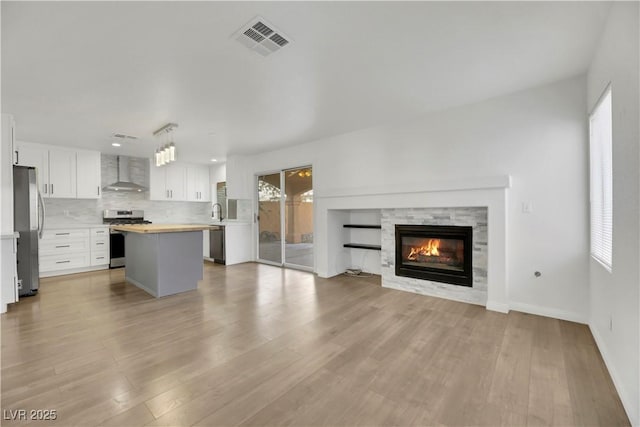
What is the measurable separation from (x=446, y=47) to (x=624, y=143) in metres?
1.38

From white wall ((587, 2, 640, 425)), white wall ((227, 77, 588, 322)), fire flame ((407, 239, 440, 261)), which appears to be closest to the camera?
white wall ((587, 2, 640, 425))

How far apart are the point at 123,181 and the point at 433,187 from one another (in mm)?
6474

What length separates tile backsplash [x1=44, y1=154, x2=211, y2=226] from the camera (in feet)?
18.7

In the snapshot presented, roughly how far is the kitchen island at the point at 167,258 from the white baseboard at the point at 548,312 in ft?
13.2

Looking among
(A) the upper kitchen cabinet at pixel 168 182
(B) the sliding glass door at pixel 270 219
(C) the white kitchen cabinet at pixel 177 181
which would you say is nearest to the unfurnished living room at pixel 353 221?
(B) the sliding glass door at pixel 270 219

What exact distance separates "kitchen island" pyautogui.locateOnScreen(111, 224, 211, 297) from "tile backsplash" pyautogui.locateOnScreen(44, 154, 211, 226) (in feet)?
8.22

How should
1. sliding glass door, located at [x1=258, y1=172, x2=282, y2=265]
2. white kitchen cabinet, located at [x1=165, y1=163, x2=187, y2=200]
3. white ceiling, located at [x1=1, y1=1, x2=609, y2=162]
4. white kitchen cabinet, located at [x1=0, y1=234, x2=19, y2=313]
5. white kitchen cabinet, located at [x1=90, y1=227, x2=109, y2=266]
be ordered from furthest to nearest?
1. white kitchen cabinet, located at [x1=165, y1=163, x2=187, y2=200]
2. sliding glass door, located at [x1=258, y1=172, x2=282, y2=265]
3. white kitchen cabinet, located at [x1=90, y1=227, x2=109, y2=266]
4. white kitchen cabinet, located at [x1=0, y1=234, x2=19, y2=313]
5. white ceiling, located at [x1=1, y1=1, x2=609, y2=162]

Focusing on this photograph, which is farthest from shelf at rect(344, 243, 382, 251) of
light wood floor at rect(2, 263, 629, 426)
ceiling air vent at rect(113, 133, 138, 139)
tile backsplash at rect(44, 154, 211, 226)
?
tile backsplash at rect(44, 154, 211, 226)

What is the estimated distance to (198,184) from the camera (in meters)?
7.40

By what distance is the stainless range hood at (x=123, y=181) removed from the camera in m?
6.13

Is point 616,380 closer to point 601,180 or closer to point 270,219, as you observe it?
point 601,180

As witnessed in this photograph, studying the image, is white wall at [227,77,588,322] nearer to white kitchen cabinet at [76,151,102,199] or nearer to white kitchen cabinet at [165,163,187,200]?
white kitchen cabinet at [165,163,187,200]

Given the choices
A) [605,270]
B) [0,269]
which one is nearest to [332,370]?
[605,270]

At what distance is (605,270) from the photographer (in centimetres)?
221
